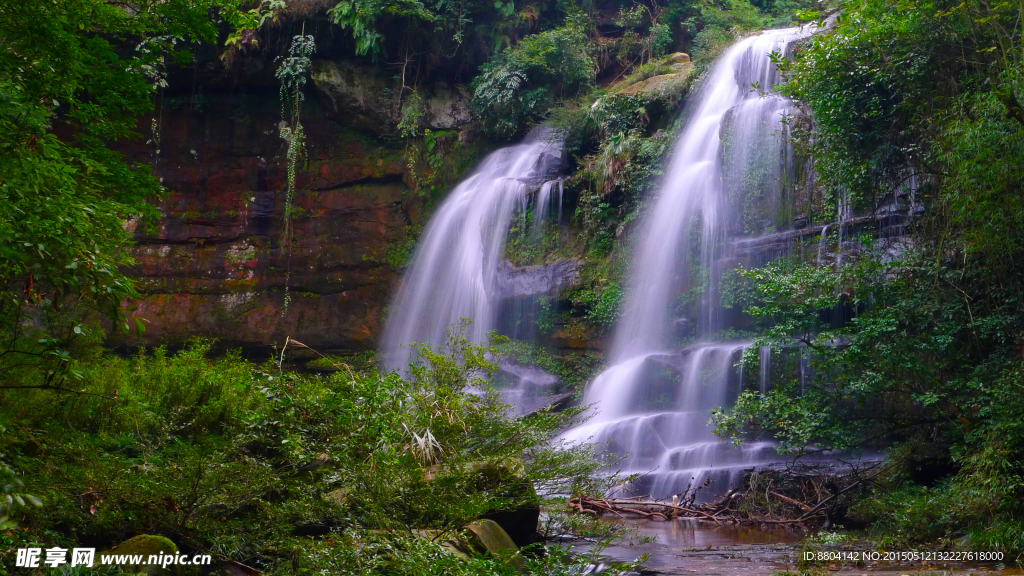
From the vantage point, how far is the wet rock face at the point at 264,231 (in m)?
18.2

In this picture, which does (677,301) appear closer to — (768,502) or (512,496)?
(768,502)

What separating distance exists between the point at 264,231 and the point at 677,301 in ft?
38.2

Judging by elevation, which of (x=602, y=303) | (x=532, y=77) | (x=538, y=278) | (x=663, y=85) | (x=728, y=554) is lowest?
(x=728, y=554)

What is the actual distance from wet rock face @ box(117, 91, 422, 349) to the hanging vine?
132 millimetres

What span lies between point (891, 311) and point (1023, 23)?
337cm

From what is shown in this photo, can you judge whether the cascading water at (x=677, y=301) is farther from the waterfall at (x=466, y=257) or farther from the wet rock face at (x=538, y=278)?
the waterfall at (x=466, y=257)

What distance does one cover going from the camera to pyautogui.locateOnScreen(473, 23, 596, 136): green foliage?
18.2 meters

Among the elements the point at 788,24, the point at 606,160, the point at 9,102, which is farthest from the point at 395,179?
the point at 9,102

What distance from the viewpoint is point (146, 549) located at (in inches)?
152

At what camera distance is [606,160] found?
15758 millimetres

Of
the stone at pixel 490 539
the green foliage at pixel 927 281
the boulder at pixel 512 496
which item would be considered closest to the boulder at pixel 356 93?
the green foliage at pixel 927 281

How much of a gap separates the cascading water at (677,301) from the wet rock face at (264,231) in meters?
6.97

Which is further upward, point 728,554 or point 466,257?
point 466,257

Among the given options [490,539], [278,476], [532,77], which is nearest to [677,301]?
[532,77]
